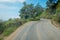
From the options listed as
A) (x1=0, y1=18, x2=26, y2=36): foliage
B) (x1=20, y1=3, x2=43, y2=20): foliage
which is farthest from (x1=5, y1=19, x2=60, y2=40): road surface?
(x1=20, y1=3, x2=43, y2=20): foliage

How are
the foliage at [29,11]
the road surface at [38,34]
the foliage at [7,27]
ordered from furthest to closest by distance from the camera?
the foliage at [29,11] → the foliage at [7,27] → the road surface at [38,34]

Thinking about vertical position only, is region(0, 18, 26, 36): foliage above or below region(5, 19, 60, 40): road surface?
above

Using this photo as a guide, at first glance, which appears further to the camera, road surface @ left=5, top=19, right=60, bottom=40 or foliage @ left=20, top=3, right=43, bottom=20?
foliage @ left=20, top=3, right=43, bottom=20

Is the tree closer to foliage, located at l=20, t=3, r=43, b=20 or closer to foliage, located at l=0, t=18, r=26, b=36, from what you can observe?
foliage, located at l=20, t=3, r=43, b=20

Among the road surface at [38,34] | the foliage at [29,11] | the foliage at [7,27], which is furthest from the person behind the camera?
the foliage at [29,11]

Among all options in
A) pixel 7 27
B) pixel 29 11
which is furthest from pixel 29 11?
pixel 7 27

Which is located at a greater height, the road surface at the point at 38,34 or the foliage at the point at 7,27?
the foliage at the point at 7,27

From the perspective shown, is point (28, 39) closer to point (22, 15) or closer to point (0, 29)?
point (0, 29)

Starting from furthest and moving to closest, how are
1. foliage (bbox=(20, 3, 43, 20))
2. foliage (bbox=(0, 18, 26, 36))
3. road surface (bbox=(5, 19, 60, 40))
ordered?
foliage (bbox=(20, 3, 43, 20)) → foliage (bbox=(0, 18, 26, 36)) → road surface (bbox=(5, 19, 60, 40))

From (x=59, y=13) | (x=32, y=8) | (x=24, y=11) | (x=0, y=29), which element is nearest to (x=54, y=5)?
(x=32, y=8)

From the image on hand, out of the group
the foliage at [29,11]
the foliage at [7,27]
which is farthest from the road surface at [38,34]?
the foliage at [29,11]

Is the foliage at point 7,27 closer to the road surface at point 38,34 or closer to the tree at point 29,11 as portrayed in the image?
the road surface at point 38,34

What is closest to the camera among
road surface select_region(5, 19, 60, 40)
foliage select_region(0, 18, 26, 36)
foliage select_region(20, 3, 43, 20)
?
road surface select_region(5, 19, 60, 40)

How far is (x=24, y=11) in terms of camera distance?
94.0 metres
